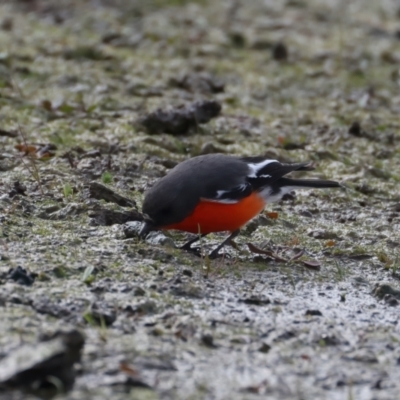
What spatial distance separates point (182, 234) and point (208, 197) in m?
0.65

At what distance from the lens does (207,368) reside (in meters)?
3.55

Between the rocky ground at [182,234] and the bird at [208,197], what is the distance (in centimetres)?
15

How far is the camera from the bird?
198 inches

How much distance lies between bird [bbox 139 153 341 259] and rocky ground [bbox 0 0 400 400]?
0.15 m

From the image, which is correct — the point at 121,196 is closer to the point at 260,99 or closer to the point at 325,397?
the point at 325,397

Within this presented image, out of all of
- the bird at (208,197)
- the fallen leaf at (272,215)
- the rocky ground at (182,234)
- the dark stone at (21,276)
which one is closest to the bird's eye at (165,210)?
the bird at (208,197)

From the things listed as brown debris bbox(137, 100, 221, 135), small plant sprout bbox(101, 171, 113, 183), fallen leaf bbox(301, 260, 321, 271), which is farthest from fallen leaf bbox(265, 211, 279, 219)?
brown debris bbox(137, 100, 221, 135)

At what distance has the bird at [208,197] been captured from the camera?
5.02 metres

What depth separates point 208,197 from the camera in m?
5.09

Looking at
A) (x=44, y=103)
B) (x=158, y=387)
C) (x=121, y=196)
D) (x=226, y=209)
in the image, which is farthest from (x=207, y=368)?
(x=44, y=103)

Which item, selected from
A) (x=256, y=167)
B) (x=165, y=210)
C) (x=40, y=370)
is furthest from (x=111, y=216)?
(x=40, y=370)

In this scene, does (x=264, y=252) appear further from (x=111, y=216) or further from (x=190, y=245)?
(x=111, y=216)

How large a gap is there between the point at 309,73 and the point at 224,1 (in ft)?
9.96

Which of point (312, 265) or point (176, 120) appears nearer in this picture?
point (312, 265)
